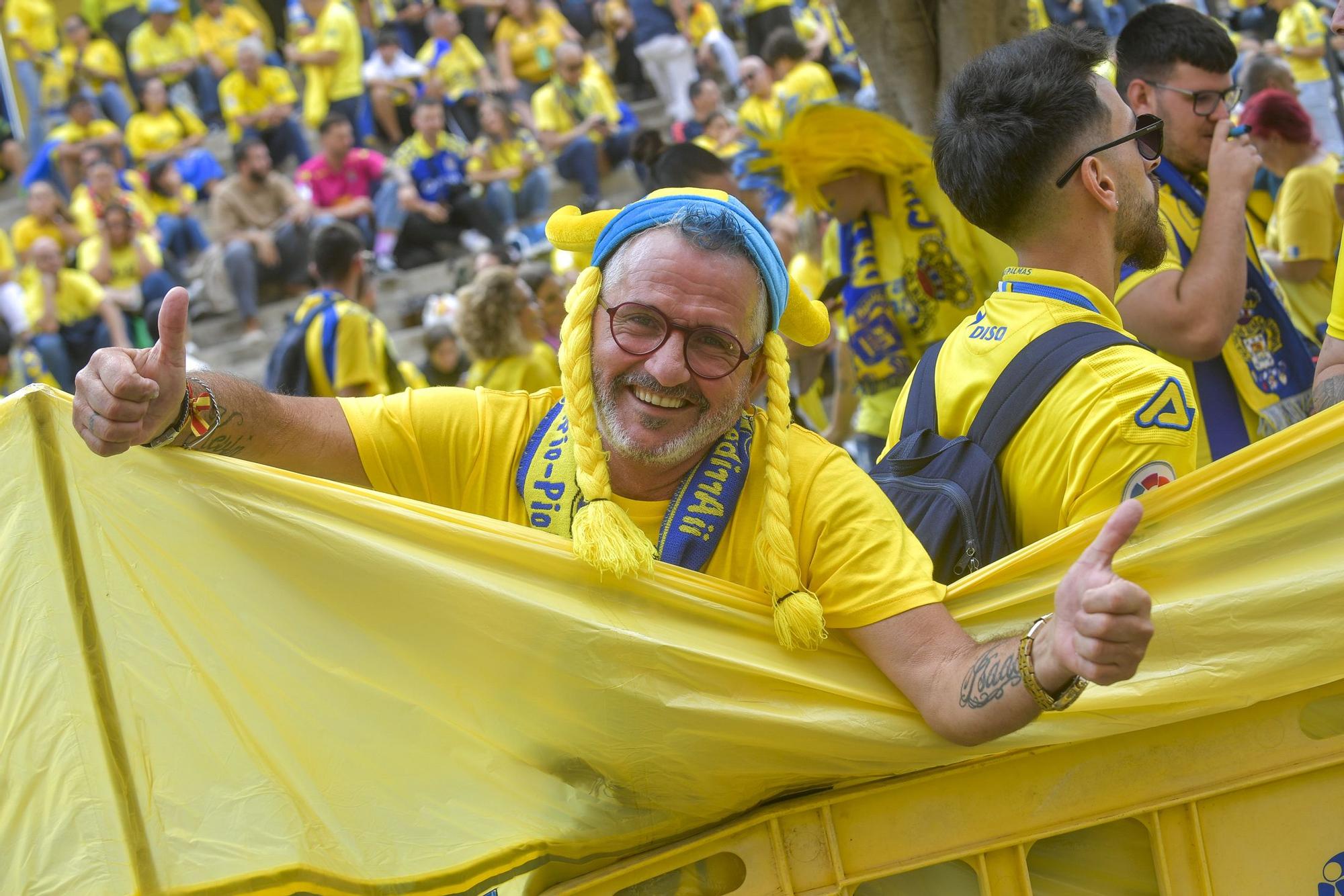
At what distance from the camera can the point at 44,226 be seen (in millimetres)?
12531

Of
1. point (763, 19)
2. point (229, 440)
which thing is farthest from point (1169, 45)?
point (763, 19)

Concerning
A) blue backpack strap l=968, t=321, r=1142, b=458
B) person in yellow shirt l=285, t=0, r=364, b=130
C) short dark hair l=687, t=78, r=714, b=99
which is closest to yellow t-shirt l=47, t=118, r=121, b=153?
person in yellow shirt l=285, t=0, r=364, b=130

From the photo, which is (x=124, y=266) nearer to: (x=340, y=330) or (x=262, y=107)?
(x=262, y=107)


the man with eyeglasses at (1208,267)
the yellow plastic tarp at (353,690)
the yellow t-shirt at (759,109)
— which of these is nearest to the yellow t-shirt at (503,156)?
the yellow t-shirt at (759,109)

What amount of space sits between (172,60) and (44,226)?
3.30 m

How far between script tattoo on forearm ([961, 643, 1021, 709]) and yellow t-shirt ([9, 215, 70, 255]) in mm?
12241

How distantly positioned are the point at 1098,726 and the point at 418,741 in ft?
3.71

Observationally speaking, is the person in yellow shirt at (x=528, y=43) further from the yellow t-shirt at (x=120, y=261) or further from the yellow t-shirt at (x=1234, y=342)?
the yellow t-shirt at (x=1234, y=342)

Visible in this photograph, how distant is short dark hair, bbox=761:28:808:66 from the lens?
1170 centimetres

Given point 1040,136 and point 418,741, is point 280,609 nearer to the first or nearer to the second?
point 418,741

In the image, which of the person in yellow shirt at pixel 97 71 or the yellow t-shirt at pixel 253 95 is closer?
the yellow t-shirt at pixel 253 95

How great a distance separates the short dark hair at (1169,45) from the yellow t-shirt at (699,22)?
427 inches

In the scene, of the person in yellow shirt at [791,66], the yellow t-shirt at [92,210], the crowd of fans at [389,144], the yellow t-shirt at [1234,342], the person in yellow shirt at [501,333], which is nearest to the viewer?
the yellow t-shirt at [1234,342]

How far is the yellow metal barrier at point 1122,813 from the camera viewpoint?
7.34ft
